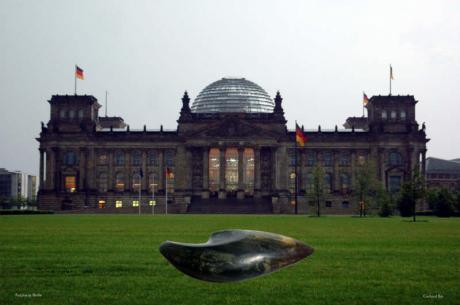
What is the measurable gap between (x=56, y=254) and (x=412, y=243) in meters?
16.6

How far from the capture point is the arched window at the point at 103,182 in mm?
130125

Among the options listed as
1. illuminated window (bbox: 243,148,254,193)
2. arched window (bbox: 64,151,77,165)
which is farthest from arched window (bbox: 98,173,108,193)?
illuminated window (bbox: 243,148,254,193)

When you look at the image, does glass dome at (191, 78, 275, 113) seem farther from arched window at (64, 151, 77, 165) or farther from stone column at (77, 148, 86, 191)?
arched window at (64, 151, 77, 165)

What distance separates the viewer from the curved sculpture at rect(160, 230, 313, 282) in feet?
29.7

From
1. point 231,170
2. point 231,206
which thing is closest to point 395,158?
point 231,170

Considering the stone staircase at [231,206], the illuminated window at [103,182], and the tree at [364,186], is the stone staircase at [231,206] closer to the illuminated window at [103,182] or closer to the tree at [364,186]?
the illuminated window at [103,182]

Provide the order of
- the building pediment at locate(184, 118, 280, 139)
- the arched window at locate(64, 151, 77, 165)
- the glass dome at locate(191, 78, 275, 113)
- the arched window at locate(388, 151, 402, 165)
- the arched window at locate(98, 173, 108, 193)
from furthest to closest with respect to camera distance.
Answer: the glass dome at locate(191, 78, 275, 113), the arched window at locate(98, 173, 108, 193), the arched window at locate(64, 151, 77, 165), the arched window at locate(388, 151, 402, 165), the building pediment at locate(184, 118, 280, 139)

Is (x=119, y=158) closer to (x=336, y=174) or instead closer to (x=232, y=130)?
(x=232, y=130)

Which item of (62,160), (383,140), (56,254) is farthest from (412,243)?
(62,160)

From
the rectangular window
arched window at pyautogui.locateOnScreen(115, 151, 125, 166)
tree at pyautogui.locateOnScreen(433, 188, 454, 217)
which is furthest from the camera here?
arched window at pyautogui.locateOnScreen(115, 151, 125, 166)

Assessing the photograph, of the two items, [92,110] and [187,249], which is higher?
[92,110]

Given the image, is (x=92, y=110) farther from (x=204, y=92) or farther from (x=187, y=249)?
(x=187, y=249)

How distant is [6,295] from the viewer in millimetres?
14289

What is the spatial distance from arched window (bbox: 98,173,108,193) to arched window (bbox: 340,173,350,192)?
158ft
